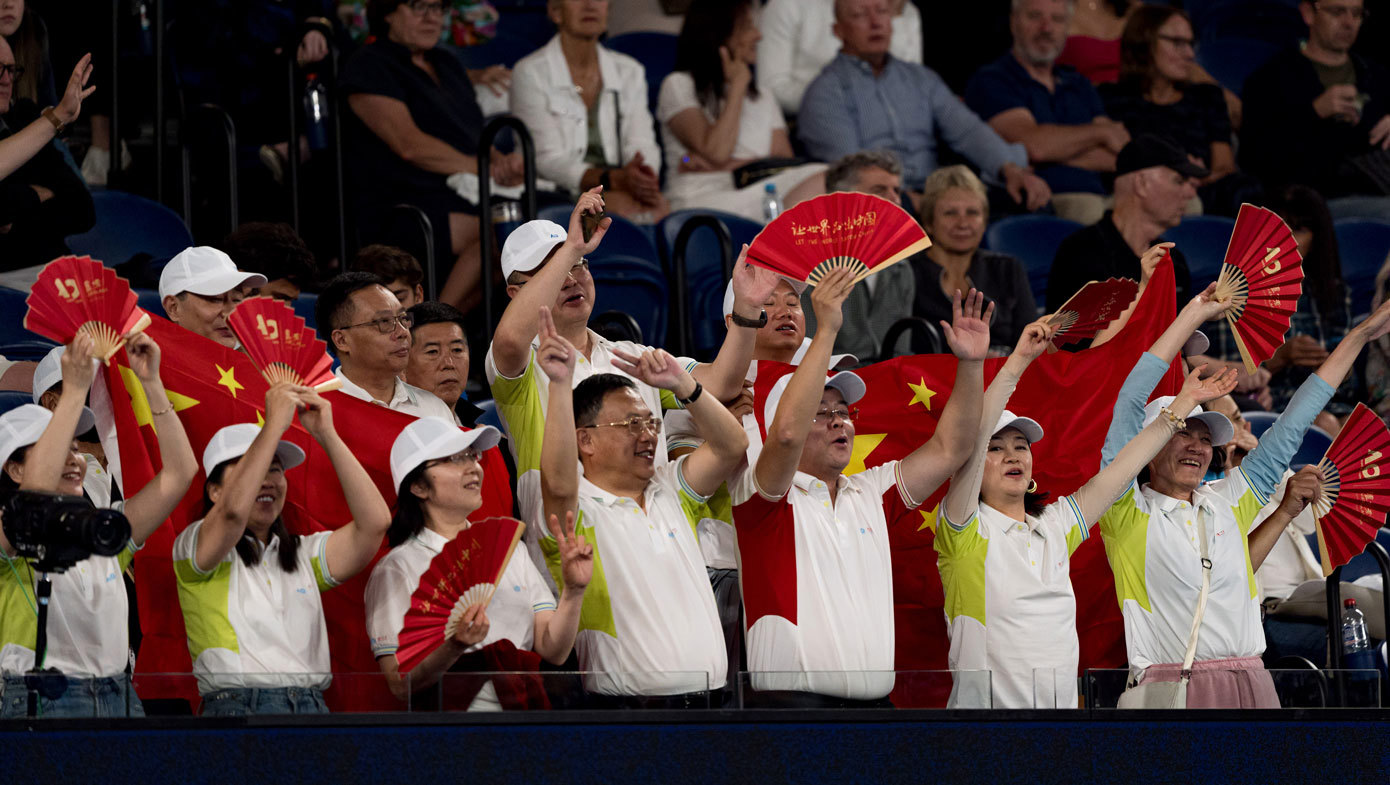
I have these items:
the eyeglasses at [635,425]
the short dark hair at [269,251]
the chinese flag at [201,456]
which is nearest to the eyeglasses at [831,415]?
A: the eyeglasses at [635,425]

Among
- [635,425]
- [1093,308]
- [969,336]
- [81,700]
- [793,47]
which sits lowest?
[81,700]

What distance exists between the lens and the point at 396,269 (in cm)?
527

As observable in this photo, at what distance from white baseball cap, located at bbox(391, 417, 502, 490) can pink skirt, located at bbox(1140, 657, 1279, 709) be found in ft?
4.92

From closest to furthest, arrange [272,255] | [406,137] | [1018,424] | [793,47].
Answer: [1018,424] < [272,255] < [406,137] < [793,47]

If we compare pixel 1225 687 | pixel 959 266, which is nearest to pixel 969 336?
pixel 1225 687

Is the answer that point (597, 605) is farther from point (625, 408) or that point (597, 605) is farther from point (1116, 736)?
point (1116, 736)

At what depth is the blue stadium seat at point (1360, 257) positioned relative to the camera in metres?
7.57

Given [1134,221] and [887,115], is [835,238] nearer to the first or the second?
[1134,221]

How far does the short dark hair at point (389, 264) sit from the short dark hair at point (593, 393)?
1124 mm

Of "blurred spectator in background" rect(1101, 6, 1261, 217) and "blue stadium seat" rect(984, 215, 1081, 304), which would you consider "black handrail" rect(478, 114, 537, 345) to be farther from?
"blurred spectator in background" rect(1101, 6, 1261, 217)

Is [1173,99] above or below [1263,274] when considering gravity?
above

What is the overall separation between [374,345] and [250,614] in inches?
35.0

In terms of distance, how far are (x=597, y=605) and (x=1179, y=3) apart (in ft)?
20.5

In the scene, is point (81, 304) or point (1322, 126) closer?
point (81, 304)
